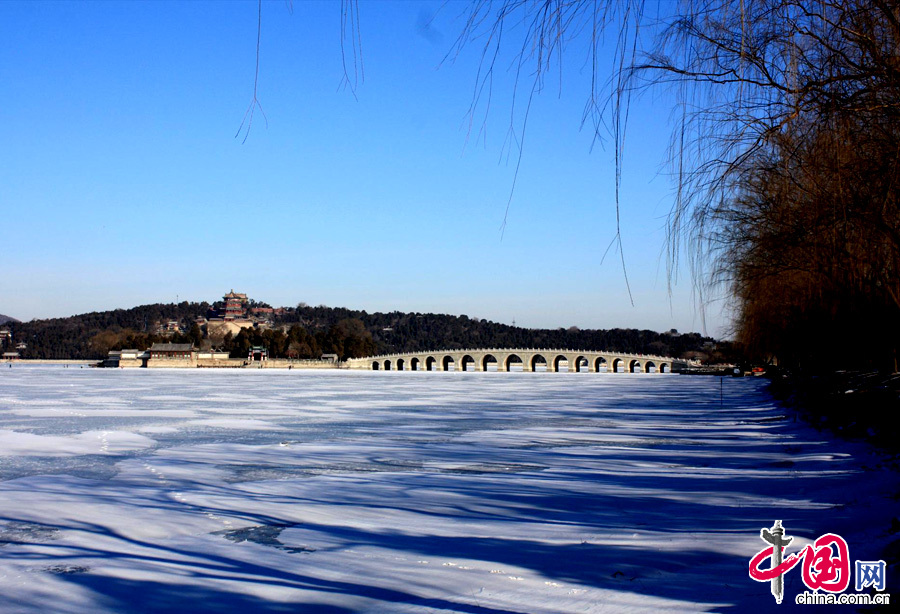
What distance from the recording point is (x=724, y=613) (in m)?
4.70

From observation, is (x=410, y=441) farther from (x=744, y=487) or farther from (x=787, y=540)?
(x=787, y=540)

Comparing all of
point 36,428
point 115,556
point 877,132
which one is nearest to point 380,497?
point 115,556

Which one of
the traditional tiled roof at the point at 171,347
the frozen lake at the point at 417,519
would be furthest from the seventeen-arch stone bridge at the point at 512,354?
the frozen lake at the point at 417,519

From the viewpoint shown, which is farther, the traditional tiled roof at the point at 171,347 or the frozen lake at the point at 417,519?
the traditional tiled roof at the point at 171,347

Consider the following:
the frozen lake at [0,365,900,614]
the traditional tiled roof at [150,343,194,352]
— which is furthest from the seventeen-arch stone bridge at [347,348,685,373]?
the frozen lake at [0,365,900,614]

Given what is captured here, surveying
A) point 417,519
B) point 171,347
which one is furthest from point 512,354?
point 417,519

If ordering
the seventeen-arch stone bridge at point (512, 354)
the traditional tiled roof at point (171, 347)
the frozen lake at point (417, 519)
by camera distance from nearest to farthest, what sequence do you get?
the frozen lake at point (417, 519)
the traditional tiled roof at point (171, 347)
the seventeen-arch stone bridge at point (512, 354)

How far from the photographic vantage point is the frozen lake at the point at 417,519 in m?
5.55

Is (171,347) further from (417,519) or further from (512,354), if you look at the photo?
(417,519)

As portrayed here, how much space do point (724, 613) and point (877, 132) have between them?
4711 mm

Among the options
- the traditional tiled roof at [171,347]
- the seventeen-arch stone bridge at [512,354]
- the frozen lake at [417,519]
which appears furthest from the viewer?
the seventeen-arch stone bridge at [512,354]

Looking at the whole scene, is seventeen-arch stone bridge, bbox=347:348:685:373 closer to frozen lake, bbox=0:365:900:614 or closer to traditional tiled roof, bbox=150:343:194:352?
traditional tiled roof, bbox=150:343:194:352

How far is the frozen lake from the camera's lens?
555cm

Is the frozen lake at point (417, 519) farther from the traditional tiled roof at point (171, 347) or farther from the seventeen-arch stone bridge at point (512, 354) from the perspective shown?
the seventeen-arch stone bridge at point (512, 354)
